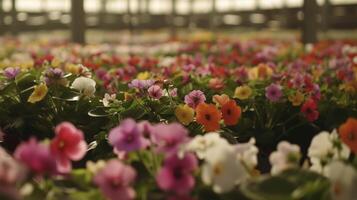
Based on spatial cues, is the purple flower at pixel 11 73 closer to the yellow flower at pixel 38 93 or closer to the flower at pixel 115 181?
the yellow flower at pixel 38 93

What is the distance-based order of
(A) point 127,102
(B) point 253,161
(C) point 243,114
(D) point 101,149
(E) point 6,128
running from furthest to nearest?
1. (C) point 243,114
2. (E) point 6,128
3. (A) point 127,102
4. (D) point 101,149
5. (B) point 253,161

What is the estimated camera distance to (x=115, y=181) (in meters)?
1.41

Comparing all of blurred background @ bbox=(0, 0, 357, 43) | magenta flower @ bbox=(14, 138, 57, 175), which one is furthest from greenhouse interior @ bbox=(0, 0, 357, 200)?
blurred background @ bbox=(0, 0, 357, 43)

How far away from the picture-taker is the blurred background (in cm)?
1380

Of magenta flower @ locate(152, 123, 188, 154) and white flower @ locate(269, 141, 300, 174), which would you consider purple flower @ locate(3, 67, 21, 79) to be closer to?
magenta flower @ locate(152, 123, 188, 154)

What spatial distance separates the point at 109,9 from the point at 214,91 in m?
16.8

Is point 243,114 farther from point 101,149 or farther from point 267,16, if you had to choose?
point 267,16

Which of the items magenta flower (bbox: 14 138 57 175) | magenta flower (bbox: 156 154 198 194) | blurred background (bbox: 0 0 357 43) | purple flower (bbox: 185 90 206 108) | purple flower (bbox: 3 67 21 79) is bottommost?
blurred background (bbox: 0 0 357 43)

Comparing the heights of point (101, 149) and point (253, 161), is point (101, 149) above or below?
below

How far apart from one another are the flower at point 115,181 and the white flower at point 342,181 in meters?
0.52

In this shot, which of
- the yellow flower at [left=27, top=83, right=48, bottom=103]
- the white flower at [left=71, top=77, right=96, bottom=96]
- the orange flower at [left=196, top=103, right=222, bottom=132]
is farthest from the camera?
the white flower at [left=71, top=77, right=96, bottom=96]

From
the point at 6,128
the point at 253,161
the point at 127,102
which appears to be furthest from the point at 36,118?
the point at 253,161

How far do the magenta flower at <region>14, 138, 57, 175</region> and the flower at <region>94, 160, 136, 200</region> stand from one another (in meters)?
0.12

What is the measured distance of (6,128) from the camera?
297 centimetres
